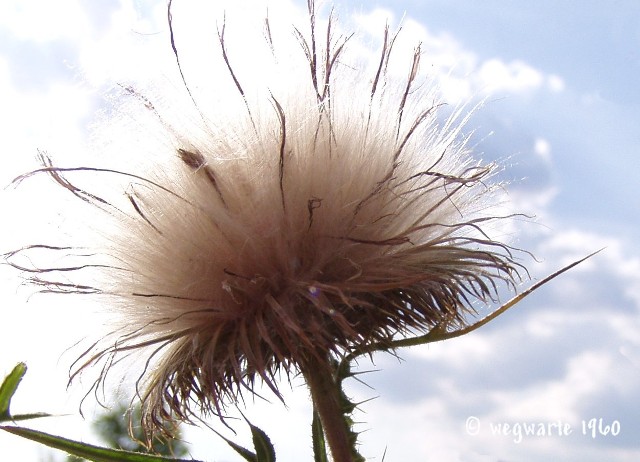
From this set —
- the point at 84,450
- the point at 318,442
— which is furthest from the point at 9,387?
the point at 318,442

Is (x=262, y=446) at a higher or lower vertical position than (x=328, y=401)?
lower

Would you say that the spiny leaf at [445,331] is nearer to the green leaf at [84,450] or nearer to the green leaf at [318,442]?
the green leaf at [318,442]

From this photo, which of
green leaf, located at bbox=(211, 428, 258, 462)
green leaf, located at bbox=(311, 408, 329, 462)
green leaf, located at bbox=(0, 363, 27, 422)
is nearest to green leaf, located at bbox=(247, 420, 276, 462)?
green leaf, located at bbox=(211, 428, 258, 462)

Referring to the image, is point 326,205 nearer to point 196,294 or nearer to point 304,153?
point 304,153

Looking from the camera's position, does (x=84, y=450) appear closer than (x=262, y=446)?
Yes

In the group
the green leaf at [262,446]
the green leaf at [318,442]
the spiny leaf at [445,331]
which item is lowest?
the green leaf at [262,446]

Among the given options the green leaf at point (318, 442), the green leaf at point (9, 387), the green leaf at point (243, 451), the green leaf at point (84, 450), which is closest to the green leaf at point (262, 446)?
the green leaf at point (243, 451)

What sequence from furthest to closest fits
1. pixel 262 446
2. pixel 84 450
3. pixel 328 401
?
pixel 328 401
pixel 262 446
pixel 84 450

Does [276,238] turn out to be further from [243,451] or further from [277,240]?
[243,451]
